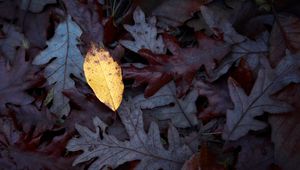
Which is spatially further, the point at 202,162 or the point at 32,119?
the point at 32,119

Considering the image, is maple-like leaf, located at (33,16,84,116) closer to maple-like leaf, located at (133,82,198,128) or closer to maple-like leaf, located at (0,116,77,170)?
maple-like leaf, located at (0,116,77,170)

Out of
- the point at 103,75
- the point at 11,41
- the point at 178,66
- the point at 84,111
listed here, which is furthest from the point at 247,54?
the point at 11,41

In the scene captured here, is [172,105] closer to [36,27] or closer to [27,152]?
[27,152]

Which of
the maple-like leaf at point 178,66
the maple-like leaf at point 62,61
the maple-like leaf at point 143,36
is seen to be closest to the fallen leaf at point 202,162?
the maple-like leaf at point 178,66

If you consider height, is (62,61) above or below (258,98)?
above

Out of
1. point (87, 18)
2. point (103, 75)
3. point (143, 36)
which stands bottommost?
point (103, 75)

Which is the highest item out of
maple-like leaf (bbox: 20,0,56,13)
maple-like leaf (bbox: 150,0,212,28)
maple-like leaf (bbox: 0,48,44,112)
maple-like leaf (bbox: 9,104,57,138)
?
maple-like leaf (bbox: 20,0,56,13)

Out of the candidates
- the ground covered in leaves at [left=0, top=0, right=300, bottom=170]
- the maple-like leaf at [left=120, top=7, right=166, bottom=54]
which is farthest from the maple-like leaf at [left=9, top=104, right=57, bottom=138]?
the maple-like leaf at [left=120, top=7, right=166, bottom=54]
